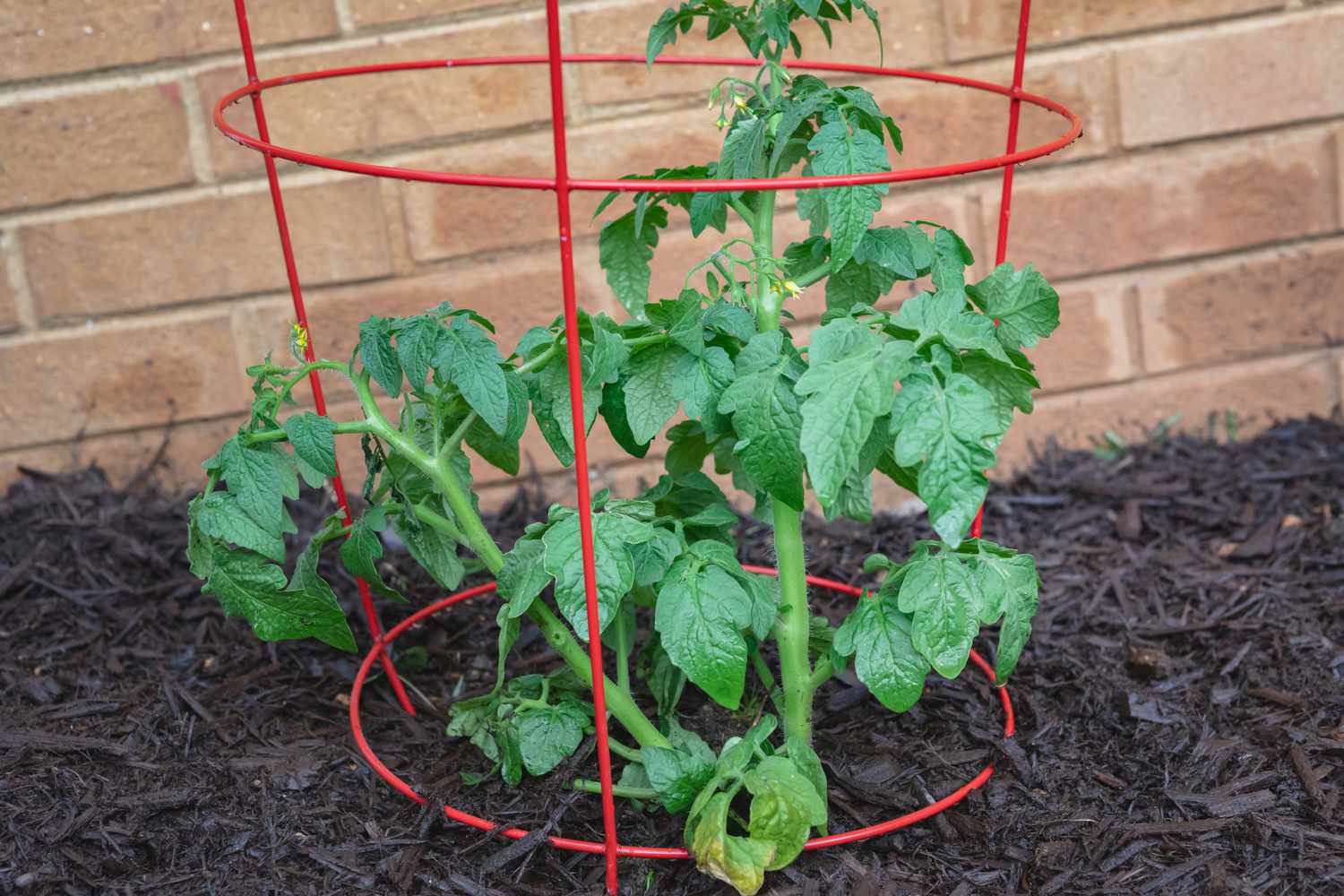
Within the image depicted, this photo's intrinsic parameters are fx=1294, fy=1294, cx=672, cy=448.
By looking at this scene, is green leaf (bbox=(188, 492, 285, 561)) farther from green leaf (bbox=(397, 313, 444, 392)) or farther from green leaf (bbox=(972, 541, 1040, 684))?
green leaf (bbox=(972, 541, 1040, 684))

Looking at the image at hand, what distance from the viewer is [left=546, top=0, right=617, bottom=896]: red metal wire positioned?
3.50 ft

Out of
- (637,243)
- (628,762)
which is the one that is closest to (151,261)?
(637,243)

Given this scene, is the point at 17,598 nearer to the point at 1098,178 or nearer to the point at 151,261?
the point at 151,261

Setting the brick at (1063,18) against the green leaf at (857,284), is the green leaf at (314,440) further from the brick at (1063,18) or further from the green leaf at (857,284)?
the brick at (1063,18)

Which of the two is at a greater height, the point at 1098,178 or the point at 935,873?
the point at 1098,178

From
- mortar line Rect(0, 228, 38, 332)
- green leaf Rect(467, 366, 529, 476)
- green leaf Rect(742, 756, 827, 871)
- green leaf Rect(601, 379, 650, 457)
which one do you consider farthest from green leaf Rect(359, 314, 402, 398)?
mortar line Rect(0, 228, 38, 332)

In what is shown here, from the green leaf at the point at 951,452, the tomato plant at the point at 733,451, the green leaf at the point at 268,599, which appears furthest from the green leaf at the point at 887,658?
the green leaf at the point at 268,599

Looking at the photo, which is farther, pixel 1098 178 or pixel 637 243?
pixel 1098 178

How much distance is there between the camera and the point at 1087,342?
2.33m

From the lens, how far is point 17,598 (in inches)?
76.1

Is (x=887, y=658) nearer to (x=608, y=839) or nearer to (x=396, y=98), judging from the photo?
(x=608, y=839)

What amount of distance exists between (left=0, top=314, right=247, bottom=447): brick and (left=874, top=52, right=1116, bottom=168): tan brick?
3.95 ft

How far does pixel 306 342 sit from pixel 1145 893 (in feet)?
3.47

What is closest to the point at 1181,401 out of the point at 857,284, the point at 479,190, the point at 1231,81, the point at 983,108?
the point at 1231,81
